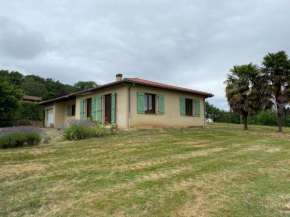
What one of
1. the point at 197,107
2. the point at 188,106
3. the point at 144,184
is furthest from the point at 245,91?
the point at 144,184

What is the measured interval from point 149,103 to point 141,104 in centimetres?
93

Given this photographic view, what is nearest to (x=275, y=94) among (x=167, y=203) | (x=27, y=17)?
(x=167, y=203)

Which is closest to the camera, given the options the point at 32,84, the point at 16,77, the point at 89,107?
the point at 89,107

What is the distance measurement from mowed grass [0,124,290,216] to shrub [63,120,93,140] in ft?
10.3

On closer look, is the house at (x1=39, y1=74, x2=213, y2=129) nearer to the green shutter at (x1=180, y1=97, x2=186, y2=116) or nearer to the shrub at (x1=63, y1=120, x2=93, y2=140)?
the green shutter at (x1=180, y1=97, x2=186, y2=116)

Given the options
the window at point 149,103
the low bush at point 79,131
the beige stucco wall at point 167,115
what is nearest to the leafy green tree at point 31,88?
the window at point 149,103

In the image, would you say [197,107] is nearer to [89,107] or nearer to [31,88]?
[89,107]

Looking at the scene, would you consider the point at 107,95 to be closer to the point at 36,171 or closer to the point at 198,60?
the point at 198,60

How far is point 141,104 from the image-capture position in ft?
39.1

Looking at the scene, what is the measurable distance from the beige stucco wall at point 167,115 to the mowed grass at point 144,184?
6.14 m

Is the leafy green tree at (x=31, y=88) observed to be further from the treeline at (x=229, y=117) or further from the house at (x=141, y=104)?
the treeline at (x=229, y=117)

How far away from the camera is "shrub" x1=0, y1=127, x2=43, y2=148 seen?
23.0 feet

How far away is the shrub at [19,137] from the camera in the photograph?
7.01 m

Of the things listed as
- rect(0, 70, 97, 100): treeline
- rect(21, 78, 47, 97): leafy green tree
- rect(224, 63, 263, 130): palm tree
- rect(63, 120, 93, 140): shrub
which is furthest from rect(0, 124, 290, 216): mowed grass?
rect(21, 78, 47, 97): leafy green tree
